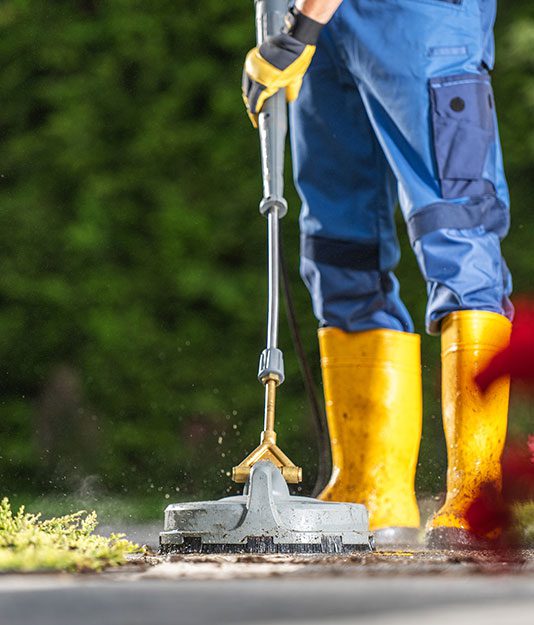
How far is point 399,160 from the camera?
2307 millimetres

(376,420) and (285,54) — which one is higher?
(285,54)

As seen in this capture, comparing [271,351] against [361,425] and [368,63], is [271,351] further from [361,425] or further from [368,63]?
[368,63]

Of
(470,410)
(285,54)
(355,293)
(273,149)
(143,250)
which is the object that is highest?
(143,250)

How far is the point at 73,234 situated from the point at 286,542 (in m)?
2.58

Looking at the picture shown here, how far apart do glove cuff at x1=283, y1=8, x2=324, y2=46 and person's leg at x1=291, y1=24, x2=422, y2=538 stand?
20 centimetres

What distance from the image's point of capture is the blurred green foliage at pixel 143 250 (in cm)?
413

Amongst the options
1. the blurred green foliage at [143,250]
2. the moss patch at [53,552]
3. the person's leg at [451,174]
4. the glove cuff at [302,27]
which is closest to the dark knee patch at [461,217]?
the person's leg at [451,174]

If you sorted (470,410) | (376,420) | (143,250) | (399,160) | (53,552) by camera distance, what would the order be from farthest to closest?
1. (143,250)
2. (376,420)
3. (399,160)
4. (470,410)
5. (53,552)

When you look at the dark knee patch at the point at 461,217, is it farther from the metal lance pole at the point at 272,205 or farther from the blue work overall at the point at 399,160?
the metal lance pole at the point at 272,205

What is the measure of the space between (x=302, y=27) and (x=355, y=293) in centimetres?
59

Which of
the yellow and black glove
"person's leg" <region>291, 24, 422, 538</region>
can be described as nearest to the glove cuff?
the yellow and black glove

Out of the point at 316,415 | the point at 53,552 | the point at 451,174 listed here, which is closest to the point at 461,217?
the point at 451,174

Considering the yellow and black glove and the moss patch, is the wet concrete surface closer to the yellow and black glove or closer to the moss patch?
the moss patch

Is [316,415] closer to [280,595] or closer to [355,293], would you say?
[355,293]
